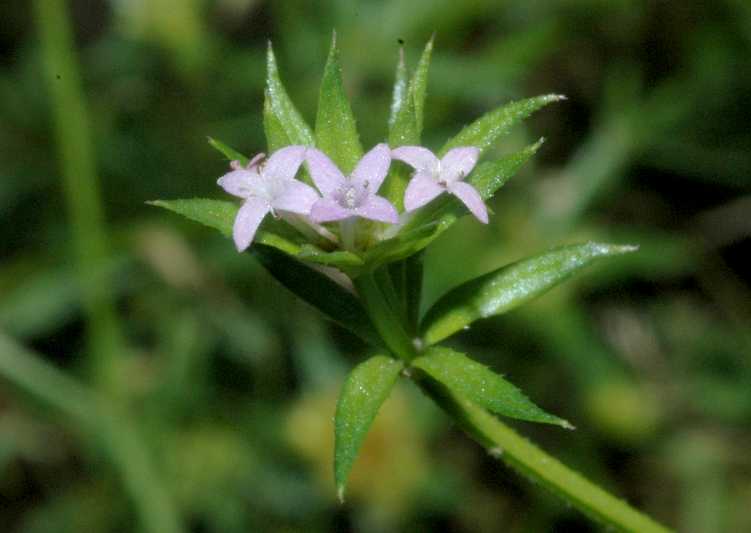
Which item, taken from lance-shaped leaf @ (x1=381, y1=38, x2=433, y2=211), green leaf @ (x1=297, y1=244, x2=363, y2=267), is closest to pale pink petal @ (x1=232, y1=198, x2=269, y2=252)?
green leaf @ (x1=297, y1=244, x2=363, y2=267)

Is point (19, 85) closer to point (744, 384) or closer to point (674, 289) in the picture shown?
point (674, 289)

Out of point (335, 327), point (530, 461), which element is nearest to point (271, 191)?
point (530, 461)

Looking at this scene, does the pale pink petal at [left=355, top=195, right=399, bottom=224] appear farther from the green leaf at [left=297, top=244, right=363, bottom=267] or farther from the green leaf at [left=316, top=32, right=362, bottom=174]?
the green leaf at [left=316, top=32, right=362, bottom=174]

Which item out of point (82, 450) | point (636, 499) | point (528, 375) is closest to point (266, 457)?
point (82, 450)

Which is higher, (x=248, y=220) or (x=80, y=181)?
(x=248, y=220)

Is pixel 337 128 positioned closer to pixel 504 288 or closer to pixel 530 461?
pixel 504 288
